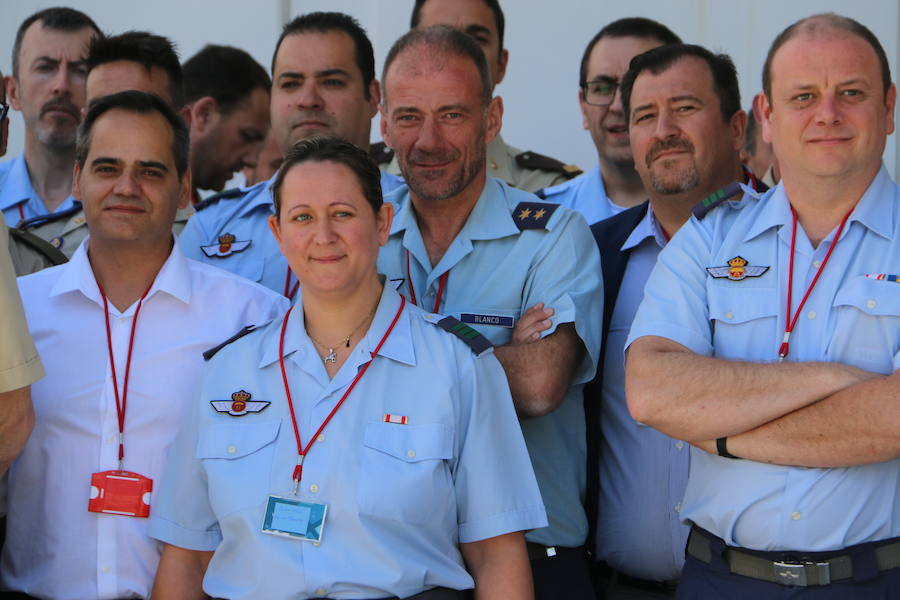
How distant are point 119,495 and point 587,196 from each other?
2.33 meters

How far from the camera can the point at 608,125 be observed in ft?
15.8

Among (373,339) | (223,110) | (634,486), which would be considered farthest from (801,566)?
(223,110)

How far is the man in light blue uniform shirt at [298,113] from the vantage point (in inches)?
163

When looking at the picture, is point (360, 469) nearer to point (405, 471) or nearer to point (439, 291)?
point (405, 471)

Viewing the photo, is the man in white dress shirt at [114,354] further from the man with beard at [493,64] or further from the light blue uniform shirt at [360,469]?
the man with beard at [493,64]

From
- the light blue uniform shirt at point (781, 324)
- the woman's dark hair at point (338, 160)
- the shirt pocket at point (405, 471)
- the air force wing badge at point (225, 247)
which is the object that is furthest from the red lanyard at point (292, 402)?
the air force wing badge at point (225, 247)

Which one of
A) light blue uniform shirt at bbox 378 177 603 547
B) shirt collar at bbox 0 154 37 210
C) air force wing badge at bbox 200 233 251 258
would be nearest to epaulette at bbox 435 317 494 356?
light blue uniform shirt at bbox 378 177 603 547

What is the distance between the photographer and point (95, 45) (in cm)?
466

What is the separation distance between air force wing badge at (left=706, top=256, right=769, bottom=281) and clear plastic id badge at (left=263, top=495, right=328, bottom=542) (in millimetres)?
1156

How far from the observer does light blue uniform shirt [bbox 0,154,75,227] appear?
16.0 ft

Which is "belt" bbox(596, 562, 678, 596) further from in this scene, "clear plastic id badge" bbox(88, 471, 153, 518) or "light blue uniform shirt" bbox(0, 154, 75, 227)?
"light blue uniform shirt" bbox(0, 154, 75, 227)

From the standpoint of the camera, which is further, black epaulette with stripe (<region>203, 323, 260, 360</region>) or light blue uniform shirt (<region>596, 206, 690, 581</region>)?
light blue uniform shirt (<region>596, 206, 690, 581</region>)

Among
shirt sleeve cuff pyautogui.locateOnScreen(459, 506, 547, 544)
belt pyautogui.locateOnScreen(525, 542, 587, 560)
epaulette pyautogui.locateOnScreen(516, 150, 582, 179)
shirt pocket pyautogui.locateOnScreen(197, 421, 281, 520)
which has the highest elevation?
epaulette pyautogui.locateOnScreen(516, 150, 582, 179)

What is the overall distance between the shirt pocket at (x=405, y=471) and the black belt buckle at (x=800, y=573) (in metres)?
0.79
